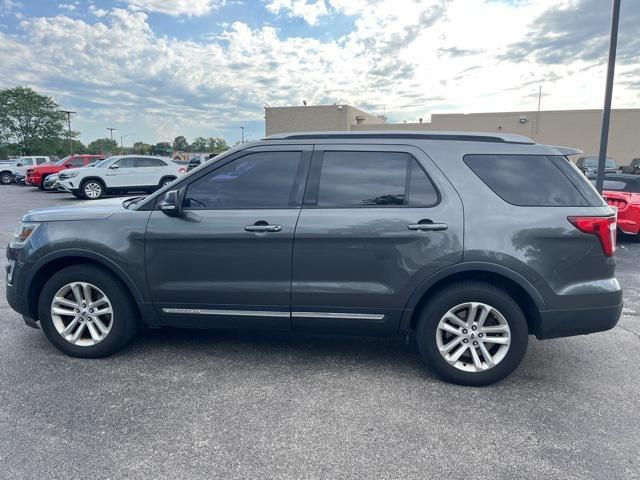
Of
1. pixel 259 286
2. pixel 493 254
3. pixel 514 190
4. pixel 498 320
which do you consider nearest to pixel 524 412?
pixel 498 320

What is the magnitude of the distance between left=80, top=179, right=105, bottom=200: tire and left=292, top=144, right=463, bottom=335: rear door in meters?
17.1

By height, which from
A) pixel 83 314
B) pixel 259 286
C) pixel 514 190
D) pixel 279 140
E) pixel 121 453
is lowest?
pixel 121 453

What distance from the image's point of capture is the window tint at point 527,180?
3.48m

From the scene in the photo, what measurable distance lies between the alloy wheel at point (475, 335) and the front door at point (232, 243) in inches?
49.1

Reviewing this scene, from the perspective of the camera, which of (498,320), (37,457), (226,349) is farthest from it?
(226,349)

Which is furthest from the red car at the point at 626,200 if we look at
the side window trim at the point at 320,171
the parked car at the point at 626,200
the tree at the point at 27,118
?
the tree at the point at 27,118

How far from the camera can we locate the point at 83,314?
13.0ft

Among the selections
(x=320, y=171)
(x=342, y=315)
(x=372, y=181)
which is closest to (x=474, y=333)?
(x=342, y=315)

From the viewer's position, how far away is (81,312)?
13.0 ft

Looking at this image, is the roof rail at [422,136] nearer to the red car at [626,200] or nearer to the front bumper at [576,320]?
the front bumper at [576,320]

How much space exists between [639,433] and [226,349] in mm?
3113

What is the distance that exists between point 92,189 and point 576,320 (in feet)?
60.8

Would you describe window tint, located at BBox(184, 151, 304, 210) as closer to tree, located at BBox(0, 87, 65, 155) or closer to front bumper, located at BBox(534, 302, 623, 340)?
front bumper, located at BBox(534, 302, 623, 340)

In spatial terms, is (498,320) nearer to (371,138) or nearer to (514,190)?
(514,190)
